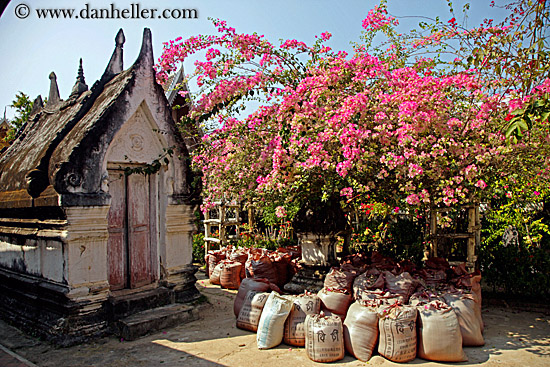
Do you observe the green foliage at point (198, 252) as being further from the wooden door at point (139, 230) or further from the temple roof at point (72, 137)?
the temple roof at point (72, 137)

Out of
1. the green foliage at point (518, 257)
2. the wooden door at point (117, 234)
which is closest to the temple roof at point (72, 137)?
the wooden door at point (117, 234)

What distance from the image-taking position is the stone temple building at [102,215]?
5.33m

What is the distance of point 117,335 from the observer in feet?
17.8

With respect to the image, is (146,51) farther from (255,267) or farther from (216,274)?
(216,274)

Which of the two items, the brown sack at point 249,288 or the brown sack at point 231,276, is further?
the brown sack at point 231,276

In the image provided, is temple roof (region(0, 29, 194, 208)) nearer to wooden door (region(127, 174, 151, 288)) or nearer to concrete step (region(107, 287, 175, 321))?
wooden door (region(127, 174, 151, 288))

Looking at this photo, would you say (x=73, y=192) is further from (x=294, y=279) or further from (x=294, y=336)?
(x=294, y=279)

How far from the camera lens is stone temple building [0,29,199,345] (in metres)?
5.33

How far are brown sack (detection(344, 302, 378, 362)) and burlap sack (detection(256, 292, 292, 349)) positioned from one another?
2.48 ft

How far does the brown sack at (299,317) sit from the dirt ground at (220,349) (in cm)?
10

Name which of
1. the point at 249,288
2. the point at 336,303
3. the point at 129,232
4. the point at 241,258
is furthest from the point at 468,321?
the point at 129,232

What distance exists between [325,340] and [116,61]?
234 inches

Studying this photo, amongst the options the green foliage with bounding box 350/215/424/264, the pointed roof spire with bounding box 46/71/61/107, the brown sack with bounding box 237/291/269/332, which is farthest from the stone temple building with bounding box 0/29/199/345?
the green foliage with bounding box 350/215/424/264

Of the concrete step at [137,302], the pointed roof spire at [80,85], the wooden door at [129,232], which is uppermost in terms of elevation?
the pointed roof spire at [80,85]
